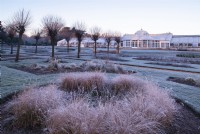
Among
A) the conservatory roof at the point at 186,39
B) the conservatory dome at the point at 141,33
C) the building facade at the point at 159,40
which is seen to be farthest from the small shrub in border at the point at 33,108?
the conservatory dome at the point at 141,33

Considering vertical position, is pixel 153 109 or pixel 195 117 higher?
pixel 153 109

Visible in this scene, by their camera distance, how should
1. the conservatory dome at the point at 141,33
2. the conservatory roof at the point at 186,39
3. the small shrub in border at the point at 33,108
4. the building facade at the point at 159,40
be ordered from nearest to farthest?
1. the small shrub in border at the point at 33,108
2. the conservatory roof at the point at 186,39
3. the building facade at the point at 159,40
4. the conservatory dome at the point at 141,33

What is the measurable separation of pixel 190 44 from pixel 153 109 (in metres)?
62.7

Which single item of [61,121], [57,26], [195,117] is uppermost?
[57,26]

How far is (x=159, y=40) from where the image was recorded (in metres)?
65.9

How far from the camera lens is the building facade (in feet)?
211

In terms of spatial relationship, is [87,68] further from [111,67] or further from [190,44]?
[190,44]

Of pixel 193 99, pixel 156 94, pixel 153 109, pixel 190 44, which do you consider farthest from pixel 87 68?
pixel 190 44

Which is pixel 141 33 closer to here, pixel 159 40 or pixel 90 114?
pixel 159 40

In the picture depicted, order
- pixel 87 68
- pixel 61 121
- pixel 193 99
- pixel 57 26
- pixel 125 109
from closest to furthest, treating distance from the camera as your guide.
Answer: pixel 61 121
pixel 125 109
pixel 193 99
pixel 87 68
pixel 57 26

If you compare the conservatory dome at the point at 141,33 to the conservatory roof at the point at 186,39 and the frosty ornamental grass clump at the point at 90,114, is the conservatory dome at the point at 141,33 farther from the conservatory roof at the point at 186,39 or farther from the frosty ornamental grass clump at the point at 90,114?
the frosty ornamental grass clump at the point at 90,114

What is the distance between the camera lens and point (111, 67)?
15109 millimetres

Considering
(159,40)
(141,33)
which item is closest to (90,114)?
(159,40)

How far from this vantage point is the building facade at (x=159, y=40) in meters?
64.2
